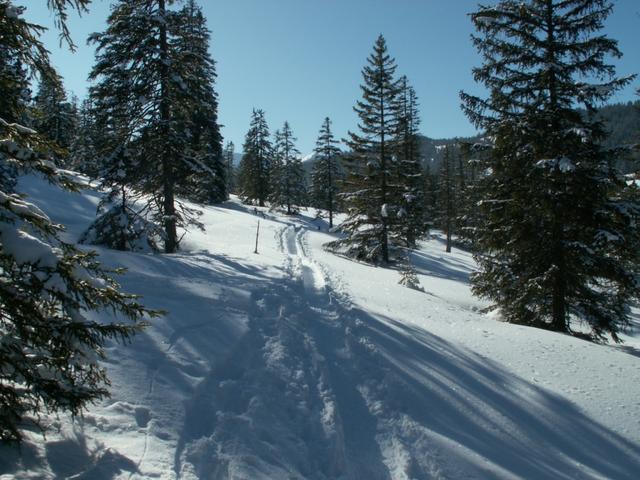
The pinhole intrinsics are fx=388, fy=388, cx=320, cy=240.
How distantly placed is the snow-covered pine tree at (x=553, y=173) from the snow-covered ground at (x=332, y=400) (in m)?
2.77

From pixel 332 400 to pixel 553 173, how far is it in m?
8.70

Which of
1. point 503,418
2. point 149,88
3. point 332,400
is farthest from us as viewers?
point 149,88

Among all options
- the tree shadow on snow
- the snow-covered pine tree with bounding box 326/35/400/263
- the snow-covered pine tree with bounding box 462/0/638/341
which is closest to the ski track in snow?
the tree shadow on snow

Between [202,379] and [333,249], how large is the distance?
21.2 m

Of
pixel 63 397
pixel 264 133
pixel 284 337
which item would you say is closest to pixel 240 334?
pixel 284 337

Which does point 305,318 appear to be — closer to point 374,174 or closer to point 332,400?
point 332,400

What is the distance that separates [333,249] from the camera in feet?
87.6

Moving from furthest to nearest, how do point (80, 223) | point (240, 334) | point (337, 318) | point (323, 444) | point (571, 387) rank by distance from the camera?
point (80, 223) < point (337, 318) < point (240, 334) < point (571, 387) < point (323, 444)

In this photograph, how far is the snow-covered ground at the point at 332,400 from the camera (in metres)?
4.25

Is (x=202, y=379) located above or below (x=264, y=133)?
below

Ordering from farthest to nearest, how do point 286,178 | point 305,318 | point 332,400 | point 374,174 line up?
1. point 286,178
2. point 374,174
3. point 305,318
4. point 332,400

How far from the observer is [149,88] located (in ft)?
47.1

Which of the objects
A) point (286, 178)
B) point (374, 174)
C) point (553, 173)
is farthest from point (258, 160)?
point (553, 173)

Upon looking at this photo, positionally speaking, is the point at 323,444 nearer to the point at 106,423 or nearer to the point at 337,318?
the point at 106,423
